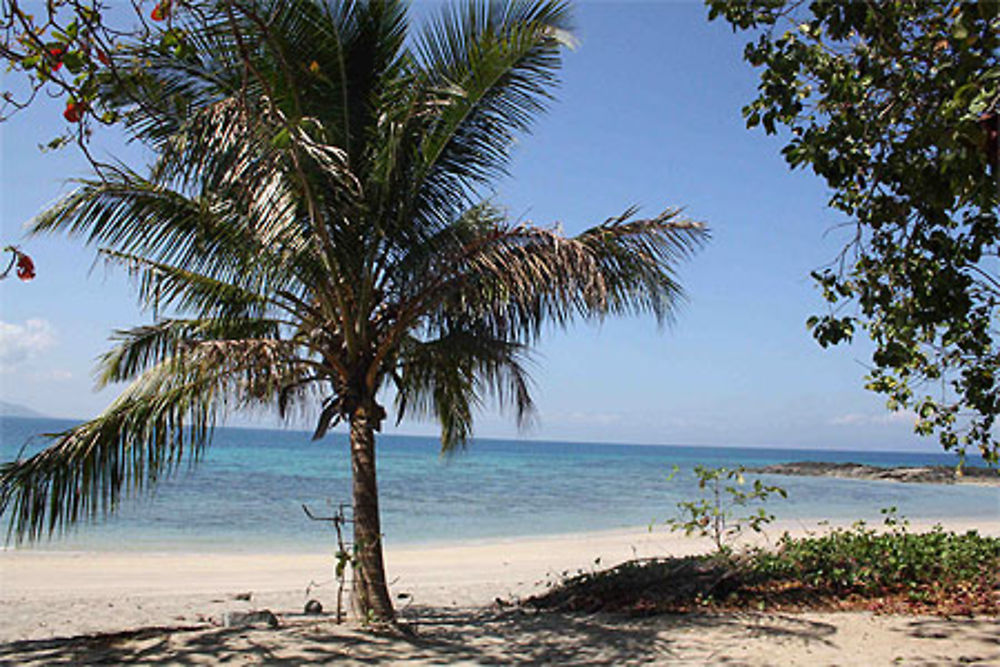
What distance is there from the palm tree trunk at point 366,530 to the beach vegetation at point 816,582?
1.98m

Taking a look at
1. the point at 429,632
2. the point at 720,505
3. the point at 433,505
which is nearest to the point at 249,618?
the point at 429,632

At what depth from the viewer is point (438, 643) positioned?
6.15 meters

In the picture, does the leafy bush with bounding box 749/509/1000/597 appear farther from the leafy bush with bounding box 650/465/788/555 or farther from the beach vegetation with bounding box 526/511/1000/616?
the leafy bush with bounding box 650/465/788/555

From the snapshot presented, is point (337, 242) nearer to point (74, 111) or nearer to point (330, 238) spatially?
point (330, 238)

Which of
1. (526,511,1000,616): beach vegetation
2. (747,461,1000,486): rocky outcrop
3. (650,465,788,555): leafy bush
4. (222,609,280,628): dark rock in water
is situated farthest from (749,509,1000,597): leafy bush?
(747,461,1000,486): rocky outcrop

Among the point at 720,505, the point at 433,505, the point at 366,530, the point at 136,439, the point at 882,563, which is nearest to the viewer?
the point at 136,439

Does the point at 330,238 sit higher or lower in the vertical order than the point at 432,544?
higher

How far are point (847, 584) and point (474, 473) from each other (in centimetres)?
4150

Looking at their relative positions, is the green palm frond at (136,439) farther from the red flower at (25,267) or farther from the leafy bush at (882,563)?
the leafy bush at (882,563)

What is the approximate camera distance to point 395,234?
272 inches

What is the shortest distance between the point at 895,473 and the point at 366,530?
51493 millimetres

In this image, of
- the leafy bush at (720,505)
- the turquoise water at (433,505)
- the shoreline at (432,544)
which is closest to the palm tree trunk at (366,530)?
the turquoise water at (433,505)

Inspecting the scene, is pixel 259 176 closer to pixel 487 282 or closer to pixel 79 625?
pixel 487 282

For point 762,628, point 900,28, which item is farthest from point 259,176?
point 762,628
